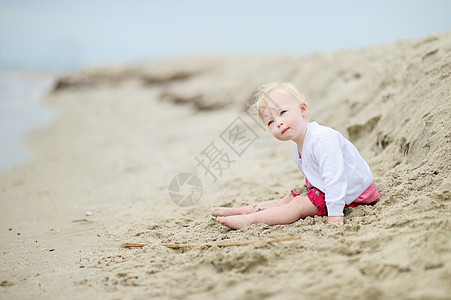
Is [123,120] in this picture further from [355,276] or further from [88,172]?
[355,276]

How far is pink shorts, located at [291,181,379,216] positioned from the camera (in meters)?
A: 2.39

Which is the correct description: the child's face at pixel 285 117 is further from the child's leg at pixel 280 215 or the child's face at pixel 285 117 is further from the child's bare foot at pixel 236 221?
the child's bare foot at pixel 236 221

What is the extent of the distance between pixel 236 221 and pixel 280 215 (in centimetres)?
29

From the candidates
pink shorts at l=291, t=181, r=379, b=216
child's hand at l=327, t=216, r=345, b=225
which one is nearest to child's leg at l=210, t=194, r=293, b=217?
pink shorts at l=291, t=181, r=379, b=216

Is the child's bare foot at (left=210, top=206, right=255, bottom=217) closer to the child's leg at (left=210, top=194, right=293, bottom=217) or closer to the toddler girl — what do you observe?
the child's leg at (left=210, top=194, right=293, bottom=217)

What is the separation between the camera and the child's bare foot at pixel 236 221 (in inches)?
96.0

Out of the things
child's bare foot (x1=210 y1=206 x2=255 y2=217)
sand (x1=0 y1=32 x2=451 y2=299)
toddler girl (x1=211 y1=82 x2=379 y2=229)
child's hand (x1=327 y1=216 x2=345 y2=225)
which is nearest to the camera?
sand (x1=0 y1=32 x2=451 y2=299)

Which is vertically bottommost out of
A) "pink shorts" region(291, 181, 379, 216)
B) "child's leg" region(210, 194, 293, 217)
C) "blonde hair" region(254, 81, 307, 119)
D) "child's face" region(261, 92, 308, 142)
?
"pink shorts" region(291, 181, 379, 216)

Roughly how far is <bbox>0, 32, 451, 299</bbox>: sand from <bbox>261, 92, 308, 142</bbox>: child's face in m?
0.56

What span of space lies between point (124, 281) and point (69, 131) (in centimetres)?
732

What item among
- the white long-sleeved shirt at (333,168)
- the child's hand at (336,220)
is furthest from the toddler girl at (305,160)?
the child's hand at (336,220)

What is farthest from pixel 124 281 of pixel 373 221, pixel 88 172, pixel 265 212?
pixel 88 172

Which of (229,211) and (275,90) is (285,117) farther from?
(229,211)

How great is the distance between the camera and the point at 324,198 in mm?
2381
